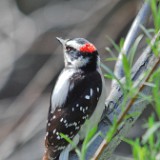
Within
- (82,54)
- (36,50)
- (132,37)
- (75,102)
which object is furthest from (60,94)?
(36,50)

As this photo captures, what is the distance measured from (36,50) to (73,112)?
2658 mm

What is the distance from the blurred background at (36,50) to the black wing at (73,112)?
5.79ft

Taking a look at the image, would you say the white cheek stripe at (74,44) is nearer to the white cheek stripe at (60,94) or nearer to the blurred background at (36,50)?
the white cheek stripe at (60,94)

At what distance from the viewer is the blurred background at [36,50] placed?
4617 mm

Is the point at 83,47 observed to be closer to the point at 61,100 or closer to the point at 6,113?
the point at 61,100

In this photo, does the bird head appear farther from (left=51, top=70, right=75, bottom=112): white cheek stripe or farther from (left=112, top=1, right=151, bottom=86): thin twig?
(left=112, top=1, right=151, bottom=86): thin twig

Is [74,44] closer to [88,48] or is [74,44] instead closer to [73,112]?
[88,48]

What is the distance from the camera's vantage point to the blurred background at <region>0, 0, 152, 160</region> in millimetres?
4617

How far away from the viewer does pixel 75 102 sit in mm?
2627

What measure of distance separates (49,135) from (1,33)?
2.47m

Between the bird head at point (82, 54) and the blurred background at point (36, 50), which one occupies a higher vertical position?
the bird head at point (82, 54)

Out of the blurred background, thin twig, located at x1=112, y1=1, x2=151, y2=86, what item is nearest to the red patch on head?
thin twig, located at x1=112, y1=1, x2=151, y2=86

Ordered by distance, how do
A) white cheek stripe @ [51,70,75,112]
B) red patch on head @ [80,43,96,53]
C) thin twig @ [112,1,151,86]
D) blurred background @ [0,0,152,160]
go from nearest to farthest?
thin twig @ [112,1,151,86] < white cheek stripe @ [51,70,75,112] < red patch on head @ [80,43,96,53] < blurred background @ [0,0,152,160]

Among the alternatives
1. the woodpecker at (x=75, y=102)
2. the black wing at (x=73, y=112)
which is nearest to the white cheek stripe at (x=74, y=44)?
the woodpecker at (x=75, y=102)
